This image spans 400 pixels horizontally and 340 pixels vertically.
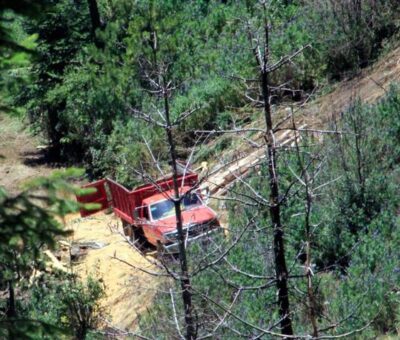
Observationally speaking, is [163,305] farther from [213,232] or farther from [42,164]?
[42,164]

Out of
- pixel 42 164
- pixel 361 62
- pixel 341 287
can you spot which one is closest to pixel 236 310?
pixel 341 287

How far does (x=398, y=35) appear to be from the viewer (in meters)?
23.0

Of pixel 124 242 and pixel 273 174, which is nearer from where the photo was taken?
pixel 273 174

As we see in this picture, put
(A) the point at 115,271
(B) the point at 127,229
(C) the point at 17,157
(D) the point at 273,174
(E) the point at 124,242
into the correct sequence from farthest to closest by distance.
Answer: (C) the point at 17,157, (B) the point at 127,229, (E) the point at 124,242, (A) the point at 115,271, (D) the point at 273,174

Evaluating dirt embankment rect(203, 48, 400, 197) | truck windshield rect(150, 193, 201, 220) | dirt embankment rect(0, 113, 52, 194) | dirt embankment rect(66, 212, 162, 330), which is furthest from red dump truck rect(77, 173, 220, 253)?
dirt embankment rect(0, 113, 52, 194)

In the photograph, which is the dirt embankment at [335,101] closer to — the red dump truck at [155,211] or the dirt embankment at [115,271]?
the red dump truck at [155,211]

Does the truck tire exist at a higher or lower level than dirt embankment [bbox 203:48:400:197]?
lower

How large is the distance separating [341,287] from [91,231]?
10.8 metres

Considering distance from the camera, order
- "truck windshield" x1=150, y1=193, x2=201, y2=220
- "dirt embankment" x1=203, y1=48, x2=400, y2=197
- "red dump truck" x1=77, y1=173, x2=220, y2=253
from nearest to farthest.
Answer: "red dump truck" x1=77, y1=173, x2=220, y2=253 < "truck windshield" x1=150, y1=193, x2=201, y2=220 < "dirt embankment" x1=203, y1=48, x2=400, y2=197

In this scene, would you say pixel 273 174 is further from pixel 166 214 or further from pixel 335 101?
pixel 335 101

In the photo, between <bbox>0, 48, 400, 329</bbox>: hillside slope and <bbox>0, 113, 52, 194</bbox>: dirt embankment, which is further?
<bbox>0, 113, 52, 194</bbox>: dirt embankment

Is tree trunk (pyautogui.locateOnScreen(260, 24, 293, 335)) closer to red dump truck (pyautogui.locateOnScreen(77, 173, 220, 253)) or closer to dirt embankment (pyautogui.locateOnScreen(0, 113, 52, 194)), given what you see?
red dump truck (pyautogui.locateOnScreen(77, 173, 220, 253))

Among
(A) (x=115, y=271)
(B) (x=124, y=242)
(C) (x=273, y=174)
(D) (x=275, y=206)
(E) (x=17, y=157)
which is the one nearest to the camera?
(C) (x=273, y=174)

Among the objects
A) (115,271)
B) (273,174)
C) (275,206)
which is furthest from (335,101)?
(273,174)
